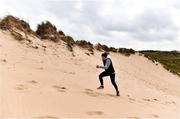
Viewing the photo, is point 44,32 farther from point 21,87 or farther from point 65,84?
point 21,87

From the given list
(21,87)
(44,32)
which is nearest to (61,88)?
(21,87)

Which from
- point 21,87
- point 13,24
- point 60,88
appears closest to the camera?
point 21,87

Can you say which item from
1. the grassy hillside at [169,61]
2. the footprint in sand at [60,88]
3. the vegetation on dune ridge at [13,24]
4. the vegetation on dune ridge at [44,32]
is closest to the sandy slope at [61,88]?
the footprint in sand at [60,88]

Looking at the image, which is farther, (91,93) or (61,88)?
(91,93)

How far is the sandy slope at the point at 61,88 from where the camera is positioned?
973cm

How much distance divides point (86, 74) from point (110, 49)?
8.83m

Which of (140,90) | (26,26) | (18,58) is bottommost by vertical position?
(140,90)

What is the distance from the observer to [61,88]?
41.3ft

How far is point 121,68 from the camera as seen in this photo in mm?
23516

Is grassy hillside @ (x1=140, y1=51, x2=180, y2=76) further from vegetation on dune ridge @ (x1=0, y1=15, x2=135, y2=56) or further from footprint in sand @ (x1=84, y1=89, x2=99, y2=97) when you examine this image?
footprint in sand @ (x1=84, y1=89, x2=99, y2=97)

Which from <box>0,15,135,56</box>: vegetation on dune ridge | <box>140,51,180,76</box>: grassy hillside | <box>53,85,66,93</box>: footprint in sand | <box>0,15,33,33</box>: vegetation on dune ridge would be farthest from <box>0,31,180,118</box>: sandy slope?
<box>140,51,180,76</box>: grassy hillside

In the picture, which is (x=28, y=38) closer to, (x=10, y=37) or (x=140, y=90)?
(x=10, y=37)

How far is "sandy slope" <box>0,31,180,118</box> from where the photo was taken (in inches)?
383

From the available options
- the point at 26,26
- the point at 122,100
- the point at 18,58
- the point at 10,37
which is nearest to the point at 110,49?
the point at 26,26
